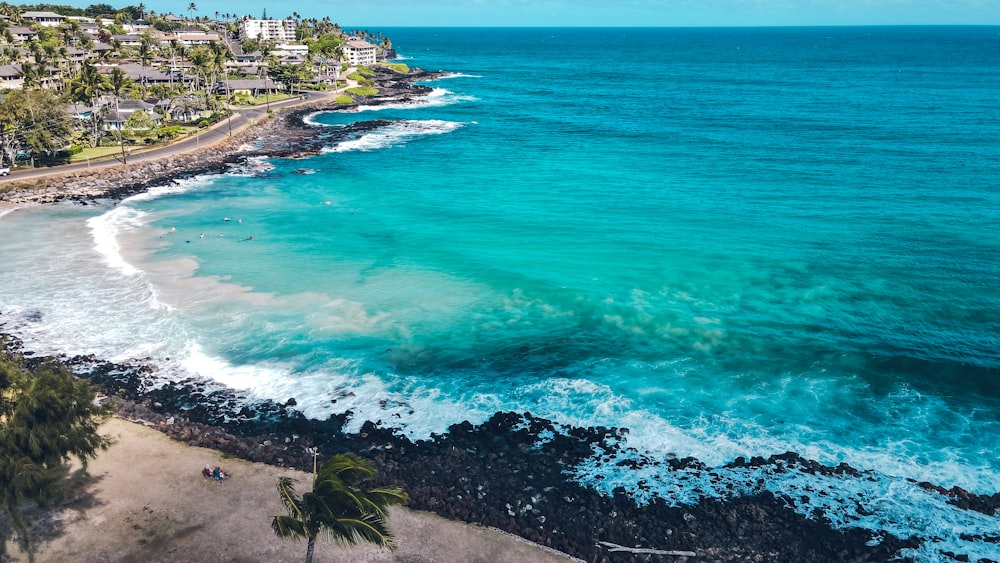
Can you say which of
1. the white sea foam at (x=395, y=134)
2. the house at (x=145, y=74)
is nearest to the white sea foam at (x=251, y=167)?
the white sea foam at (x=395, y=134)

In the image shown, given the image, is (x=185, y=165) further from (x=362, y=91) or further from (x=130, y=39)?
(x=130, y=39)

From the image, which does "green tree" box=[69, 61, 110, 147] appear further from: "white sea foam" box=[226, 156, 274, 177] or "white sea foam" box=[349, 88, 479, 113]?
"white sea foam" box=[349, 88, 479, 113]

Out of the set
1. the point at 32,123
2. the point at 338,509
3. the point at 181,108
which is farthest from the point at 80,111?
the point at 338,509

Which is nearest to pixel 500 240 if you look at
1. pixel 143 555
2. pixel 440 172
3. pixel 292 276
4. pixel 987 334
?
pixel 292 276

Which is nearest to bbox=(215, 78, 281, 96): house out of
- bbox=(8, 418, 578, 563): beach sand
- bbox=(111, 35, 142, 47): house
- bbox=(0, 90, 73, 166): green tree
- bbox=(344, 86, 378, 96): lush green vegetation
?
bbox=(344, 86, 378, 96): lush green vegetation

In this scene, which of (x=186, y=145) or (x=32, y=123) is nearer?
(x=32, y=123)

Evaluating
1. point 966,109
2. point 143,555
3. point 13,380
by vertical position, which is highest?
point 966,109

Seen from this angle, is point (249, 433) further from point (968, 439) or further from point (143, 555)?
point (968, 439)
